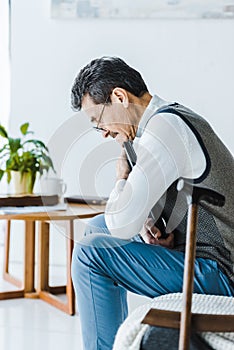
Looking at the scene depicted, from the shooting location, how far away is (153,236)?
2.11m

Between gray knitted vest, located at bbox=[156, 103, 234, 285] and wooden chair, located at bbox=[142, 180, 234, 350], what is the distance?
353mm

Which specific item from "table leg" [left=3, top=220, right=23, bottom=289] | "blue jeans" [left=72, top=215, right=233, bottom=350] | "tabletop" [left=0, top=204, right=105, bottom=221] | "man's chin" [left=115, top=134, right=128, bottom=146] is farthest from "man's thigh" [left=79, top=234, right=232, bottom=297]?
"table leg" [left=3, top=220, right=23, bottom=289]

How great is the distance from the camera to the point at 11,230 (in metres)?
3.94

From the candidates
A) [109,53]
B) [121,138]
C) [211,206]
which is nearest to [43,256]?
[109,53]

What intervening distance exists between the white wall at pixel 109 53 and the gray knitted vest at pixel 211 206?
4.74 ft

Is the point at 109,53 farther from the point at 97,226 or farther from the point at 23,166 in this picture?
the point at 97,226

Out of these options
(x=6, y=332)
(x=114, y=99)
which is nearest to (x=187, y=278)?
(x=114, y=99)

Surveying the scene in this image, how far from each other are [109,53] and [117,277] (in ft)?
6.13

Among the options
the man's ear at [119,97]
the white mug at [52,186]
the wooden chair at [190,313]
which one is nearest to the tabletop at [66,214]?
Answer: the white mug at [52,186]

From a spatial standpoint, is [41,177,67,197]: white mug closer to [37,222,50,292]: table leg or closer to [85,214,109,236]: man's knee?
[37,222,50,292]: table leg

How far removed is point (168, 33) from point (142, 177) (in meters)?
1.83

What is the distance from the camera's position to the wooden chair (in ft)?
5.05

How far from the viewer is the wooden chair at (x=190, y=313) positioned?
154 cm

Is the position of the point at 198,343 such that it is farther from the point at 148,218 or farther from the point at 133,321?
the point at 148,218
